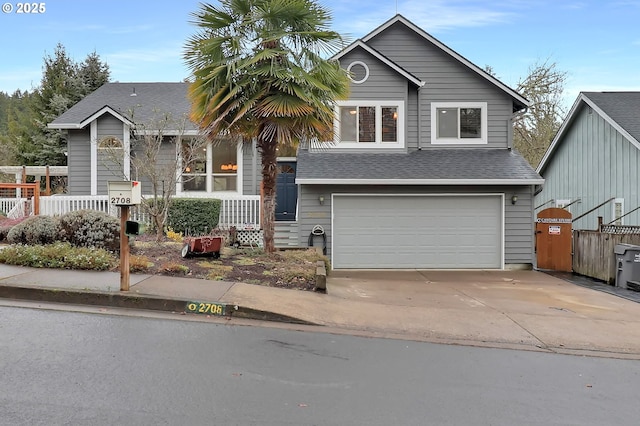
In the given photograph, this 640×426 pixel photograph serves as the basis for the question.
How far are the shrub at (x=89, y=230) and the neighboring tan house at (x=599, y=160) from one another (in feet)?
51.3

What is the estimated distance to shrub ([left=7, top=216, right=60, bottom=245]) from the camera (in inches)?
376

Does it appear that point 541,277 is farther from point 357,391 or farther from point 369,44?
point 357,391

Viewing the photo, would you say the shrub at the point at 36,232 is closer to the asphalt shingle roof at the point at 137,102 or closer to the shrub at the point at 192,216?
the shrub at the point at 192,216

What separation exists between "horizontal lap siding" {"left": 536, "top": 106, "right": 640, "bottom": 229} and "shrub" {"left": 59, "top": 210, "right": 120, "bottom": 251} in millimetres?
16441

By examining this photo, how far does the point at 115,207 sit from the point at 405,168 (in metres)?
9.35

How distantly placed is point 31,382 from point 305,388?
242cm

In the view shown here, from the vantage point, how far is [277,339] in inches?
219

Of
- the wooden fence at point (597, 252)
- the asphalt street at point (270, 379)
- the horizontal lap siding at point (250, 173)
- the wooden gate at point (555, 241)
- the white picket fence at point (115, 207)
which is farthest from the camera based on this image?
the horizontal lap siding at point (250, 173)

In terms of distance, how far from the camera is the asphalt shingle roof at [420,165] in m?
13.1

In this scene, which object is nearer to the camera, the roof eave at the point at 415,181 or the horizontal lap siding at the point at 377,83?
the roof eave at the point at 415,181

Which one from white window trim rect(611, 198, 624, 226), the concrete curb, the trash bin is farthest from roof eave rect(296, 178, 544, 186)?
the concrete curb

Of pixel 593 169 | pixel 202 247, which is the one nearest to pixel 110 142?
pixel 202 247

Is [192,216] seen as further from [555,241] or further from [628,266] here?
[628,266]

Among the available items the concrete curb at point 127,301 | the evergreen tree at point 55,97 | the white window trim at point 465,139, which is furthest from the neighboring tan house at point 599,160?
the evergreen tree at point 55,97
